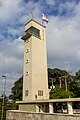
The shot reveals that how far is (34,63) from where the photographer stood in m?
A: 28.4

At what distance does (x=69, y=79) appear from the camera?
46.1 metres

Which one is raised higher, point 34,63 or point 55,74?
point 55,74

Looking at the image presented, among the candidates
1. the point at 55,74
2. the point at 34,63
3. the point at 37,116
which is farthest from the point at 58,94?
the point at 55,74

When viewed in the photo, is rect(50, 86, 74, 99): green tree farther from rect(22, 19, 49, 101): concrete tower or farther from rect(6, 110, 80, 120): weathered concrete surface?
rect(6, 110, 80, 120): weathered concrete surface

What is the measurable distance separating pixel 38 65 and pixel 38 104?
6.76 metres

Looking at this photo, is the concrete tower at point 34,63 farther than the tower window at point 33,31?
No

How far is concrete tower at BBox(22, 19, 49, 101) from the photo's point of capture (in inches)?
1080

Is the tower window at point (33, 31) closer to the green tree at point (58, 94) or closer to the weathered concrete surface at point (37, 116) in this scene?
the green tree at point (58, 94)

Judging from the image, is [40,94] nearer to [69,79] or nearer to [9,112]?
[9,112]

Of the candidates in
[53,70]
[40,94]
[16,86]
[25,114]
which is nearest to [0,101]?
[40,94]

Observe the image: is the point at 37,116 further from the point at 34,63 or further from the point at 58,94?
the point at 58,94

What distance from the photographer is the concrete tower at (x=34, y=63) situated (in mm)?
27438

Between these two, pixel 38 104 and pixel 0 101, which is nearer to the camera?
pixel 38 104

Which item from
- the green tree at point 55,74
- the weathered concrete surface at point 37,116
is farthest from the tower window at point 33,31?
the green tree at point 55,74
